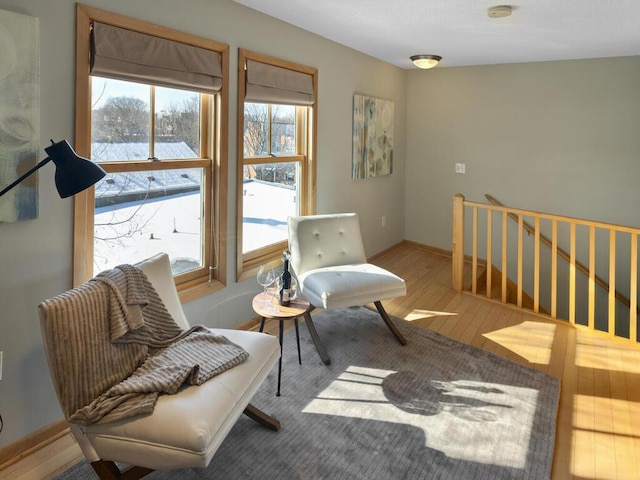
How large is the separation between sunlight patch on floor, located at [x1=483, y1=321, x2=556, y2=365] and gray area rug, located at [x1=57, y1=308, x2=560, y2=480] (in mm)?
236

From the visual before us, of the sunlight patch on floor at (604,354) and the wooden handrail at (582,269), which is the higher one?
the wooden handrail at (582,269)

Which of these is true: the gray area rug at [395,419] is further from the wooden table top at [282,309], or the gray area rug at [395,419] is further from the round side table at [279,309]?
the wooden table top at [282,309]

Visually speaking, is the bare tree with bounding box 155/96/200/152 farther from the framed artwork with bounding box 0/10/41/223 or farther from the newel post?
the newel post

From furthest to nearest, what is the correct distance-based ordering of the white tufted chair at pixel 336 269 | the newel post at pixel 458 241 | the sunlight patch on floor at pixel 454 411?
the newel post at pixel 458 241 → the white tufted chair at pixel 336 269 → the sunlight patch on floor at pixel 454 411

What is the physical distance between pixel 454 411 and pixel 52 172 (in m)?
2.28

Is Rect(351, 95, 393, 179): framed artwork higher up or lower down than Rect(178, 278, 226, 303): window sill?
higher up

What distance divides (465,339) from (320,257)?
120 centimetres

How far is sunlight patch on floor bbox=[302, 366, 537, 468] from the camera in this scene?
2.06 m

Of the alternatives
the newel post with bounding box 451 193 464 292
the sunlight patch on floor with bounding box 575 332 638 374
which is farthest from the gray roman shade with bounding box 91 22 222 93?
the sunlight patch on floor with bounding box 575 332 638 374

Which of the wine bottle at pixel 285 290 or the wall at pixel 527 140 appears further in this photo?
the wall at pixel 527 140

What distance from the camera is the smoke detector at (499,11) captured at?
9.26ft

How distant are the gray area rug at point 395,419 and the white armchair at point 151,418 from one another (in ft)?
1.25

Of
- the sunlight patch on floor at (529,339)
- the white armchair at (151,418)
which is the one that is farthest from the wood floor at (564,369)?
the white armchair at (151,418)

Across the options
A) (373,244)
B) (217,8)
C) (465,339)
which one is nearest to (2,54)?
(217,8)
